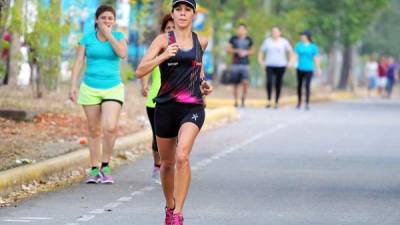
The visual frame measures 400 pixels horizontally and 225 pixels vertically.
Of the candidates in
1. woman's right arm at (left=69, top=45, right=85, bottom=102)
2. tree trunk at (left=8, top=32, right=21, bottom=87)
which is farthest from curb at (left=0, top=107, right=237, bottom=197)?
tree trunk at (left=8, top=32, right=21, bottom=87)

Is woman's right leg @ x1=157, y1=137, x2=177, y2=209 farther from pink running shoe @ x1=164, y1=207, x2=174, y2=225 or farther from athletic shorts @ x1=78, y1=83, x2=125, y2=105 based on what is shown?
athletic shorts @ x1=78, y1=83, x2=125, y2=105

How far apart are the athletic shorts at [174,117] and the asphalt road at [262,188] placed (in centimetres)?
99

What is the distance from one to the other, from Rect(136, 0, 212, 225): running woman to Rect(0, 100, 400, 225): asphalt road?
3.00ft

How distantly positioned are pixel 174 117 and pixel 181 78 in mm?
312

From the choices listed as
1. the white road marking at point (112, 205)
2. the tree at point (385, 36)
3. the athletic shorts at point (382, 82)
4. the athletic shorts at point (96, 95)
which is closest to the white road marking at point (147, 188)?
the athletic shorts at point (96, 95)

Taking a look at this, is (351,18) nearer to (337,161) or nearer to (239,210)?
(337,161)

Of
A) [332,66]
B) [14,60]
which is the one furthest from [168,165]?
[332,66]

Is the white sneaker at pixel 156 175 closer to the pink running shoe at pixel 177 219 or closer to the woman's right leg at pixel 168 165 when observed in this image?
the woman's right leg at pixel 168 165

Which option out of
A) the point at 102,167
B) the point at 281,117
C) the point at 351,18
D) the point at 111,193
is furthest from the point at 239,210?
the point at 351,18

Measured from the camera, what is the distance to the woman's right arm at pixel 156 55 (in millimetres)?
9633

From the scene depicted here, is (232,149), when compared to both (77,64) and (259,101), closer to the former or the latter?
(77,64)

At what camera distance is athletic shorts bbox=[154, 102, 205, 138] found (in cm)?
980

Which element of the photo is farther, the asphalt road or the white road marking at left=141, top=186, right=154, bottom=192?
the white road marking at left=141, top=186, right=154, bottom=192

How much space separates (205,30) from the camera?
3481 cm
